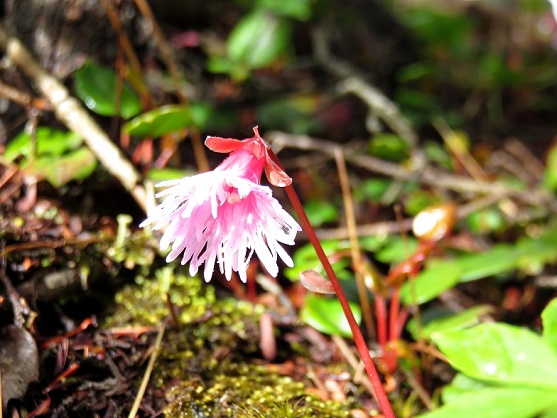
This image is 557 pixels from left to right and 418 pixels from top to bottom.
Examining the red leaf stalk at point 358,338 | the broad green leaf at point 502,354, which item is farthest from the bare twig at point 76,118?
the broad green leaf at point 502,354

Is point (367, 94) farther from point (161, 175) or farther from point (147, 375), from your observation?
point (147, 375)

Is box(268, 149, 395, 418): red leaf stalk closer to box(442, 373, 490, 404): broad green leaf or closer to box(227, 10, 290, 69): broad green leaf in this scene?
box(442, 373, 490, 404): broad green leaf

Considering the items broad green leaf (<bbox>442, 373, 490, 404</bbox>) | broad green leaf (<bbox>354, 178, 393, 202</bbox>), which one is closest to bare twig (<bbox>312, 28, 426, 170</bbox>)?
broad green leaf (<bbox>354, 178, 393, 202</bbox>)

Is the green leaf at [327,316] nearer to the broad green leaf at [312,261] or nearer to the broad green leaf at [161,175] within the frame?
the broad green leaf at [312,261]

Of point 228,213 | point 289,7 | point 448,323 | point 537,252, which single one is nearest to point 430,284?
point 448,323

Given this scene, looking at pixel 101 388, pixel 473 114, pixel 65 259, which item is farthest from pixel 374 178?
pixel 101 388

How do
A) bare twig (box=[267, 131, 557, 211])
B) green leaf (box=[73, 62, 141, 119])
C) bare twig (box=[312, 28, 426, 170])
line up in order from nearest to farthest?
green leaf (box=[73, 62, 141, 119]), bare twig (box=[267, 131, 557, 211]), bare twig (box=[312, 28, 426, 170])
